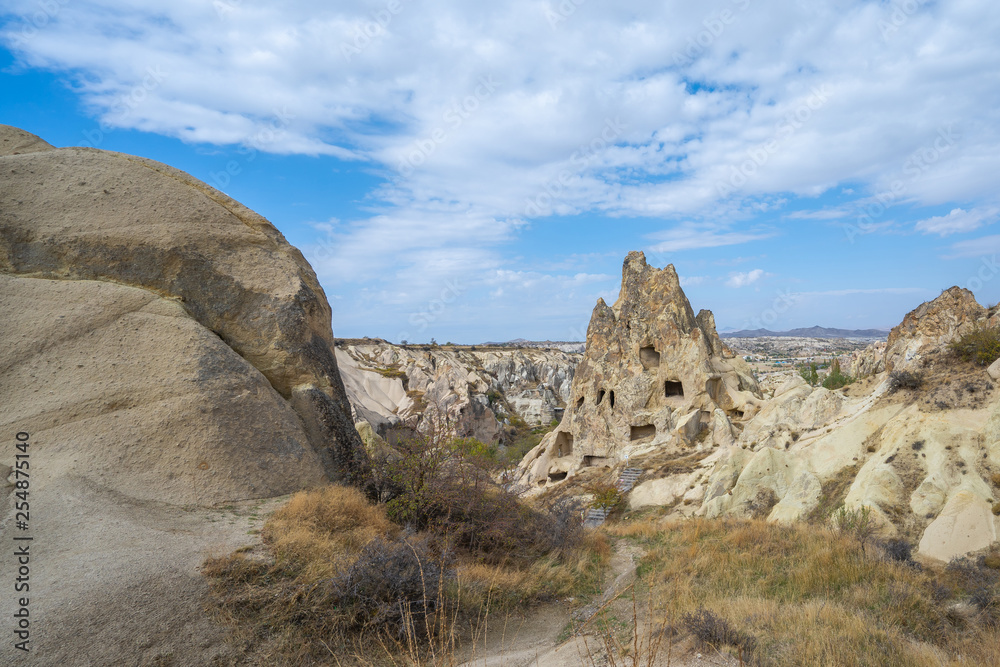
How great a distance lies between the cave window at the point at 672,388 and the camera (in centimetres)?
2492

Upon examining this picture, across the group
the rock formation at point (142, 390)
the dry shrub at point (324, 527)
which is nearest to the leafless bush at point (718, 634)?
the dry shrub at point (324, 527)

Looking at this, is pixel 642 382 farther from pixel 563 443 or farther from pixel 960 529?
pixel 960 529

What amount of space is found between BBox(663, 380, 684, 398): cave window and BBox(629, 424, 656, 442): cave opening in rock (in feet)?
5.59

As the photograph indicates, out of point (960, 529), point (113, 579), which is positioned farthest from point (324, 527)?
point (960, 529)

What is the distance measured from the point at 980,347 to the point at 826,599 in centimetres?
875

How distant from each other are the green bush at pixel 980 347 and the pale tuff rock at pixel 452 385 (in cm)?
2697

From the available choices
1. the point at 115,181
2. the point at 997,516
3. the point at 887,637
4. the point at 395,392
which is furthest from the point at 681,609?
the point at 395,392

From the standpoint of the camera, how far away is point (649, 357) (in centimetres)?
2597

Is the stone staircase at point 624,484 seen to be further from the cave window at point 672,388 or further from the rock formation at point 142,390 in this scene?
the rock formation at point 142,390

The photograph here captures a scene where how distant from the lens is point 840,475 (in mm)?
11039

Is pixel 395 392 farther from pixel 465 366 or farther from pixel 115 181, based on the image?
pixel 115 181

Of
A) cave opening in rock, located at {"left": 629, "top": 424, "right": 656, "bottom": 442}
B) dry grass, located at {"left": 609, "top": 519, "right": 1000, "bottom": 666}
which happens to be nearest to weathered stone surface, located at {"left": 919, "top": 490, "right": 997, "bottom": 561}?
dry grass, located at {"left": 609, "top": 519, "right": 1000, "bottom": 666}

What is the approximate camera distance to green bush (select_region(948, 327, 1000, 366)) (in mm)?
10477

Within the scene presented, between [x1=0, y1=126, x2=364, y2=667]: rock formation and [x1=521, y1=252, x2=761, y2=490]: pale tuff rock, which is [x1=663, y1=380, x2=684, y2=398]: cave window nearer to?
[x1=521, y1=252, x2=761, y2=490]: pale tuff rock
